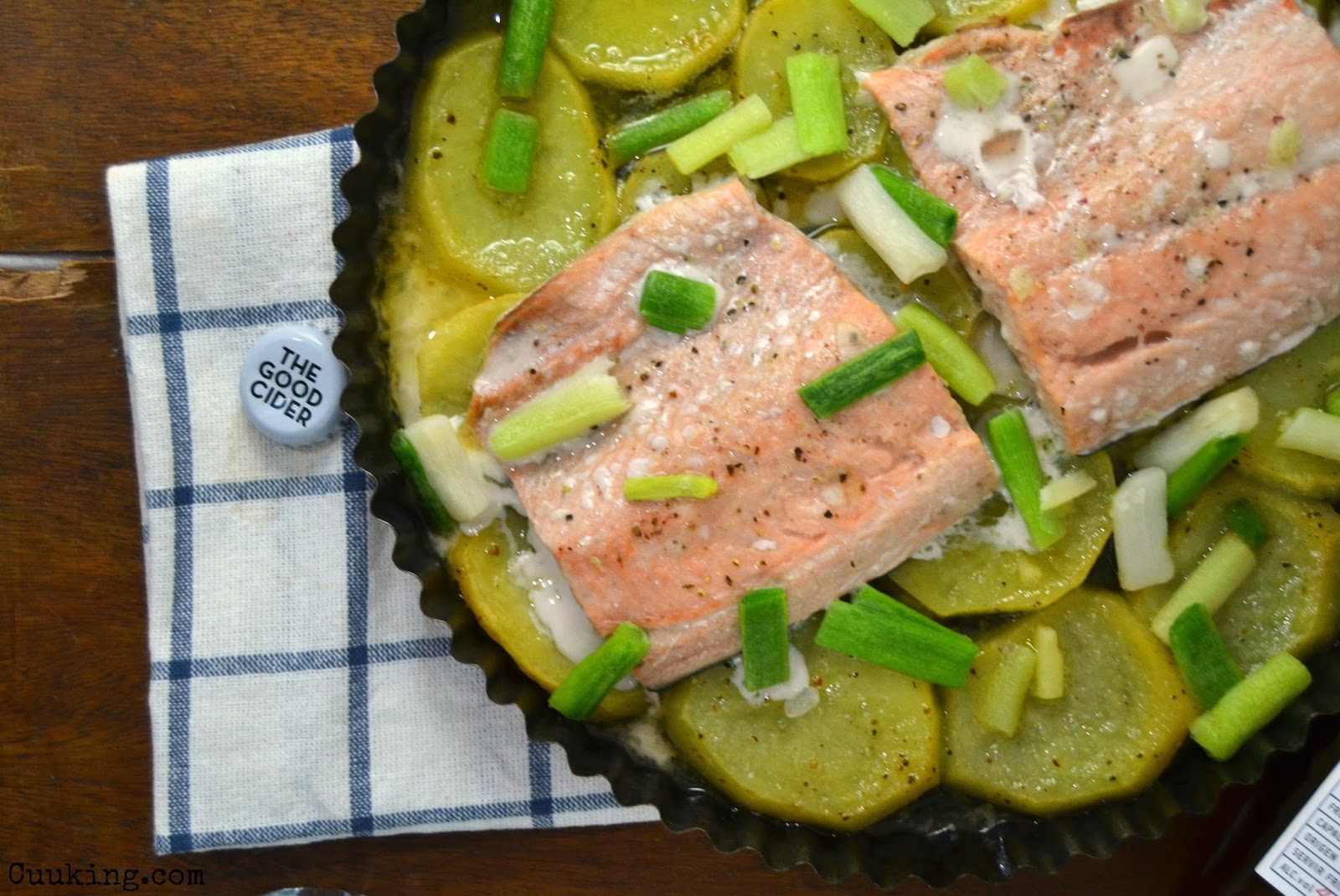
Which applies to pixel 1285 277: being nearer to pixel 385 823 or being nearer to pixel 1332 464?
pixel 1332 464

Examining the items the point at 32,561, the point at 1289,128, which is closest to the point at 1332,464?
the point at 1289,128

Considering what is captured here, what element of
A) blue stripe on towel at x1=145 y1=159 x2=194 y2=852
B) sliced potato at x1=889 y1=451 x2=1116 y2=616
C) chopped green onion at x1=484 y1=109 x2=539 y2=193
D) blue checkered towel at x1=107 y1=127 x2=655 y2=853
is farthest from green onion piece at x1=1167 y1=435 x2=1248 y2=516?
blue stripe on towel at x1=145 y1=159 x2=194 y2=852

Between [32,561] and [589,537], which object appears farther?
→ [32,561]

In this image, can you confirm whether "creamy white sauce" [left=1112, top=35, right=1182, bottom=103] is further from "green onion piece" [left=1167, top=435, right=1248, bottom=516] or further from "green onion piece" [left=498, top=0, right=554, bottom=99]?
"green onion piece" [left=498, top=0, right=554, bottom=99]

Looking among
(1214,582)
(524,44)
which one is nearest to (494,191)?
(524,44)

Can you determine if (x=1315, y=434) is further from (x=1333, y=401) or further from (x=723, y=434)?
(x=723, y=434)

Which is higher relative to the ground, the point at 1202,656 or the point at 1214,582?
the point at 1214,582

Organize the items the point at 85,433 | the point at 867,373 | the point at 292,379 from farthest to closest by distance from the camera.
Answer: the point at 85,433
the point at 292,379
the point at 867,373
